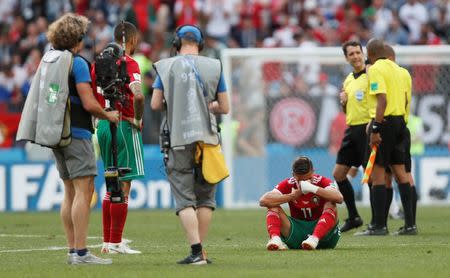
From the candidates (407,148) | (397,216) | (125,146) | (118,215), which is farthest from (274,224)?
(397,216)

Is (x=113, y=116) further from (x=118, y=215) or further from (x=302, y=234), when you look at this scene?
(x=302, y=234)

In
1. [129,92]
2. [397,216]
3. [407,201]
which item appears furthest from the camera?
[397,216]

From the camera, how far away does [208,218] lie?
1116cm

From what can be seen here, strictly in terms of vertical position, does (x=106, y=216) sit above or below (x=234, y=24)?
below

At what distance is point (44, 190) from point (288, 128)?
4.46 metres

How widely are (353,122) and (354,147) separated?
32 centimetres

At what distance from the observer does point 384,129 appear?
14.7 m

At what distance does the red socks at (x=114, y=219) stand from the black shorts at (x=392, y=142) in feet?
11.4

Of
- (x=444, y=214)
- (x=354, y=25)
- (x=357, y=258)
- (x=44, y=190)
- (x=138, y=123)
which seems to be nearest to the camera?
(x=357, y=258)

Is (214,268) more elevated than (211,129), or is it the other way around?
(211,129)

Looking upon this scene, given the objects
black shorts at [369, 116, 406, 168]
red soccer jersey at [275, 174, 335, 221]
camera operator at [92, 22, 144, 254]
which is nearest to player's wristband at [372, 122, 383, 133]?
black shorts at [369, 116, 406, 168]

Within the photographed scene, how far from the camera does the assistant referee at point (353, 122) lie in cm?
1588

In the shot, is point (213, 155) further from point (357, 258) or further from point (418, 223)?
point (418, 223)

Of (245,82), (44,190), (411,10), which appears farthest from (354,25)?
(44,190)
